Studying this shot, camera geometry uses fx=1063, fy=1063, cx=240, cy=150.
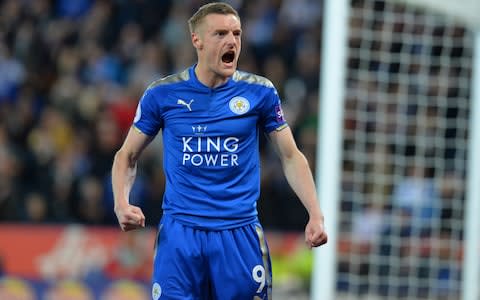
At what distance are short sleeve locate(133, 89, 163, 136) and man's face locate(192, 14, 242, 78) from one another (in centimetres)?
33

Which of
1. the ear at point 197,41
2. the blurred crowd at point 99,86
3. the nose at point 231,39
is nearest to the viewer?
the nose at point 231,39

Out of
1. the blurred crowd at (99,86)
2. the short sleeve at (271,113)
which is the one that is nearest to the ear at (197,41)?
the short sleeve at (271,113)

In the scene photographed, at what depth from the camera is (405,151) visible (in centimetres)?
988

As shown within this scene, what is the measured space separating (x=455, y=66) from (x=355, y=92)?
3.43 feet

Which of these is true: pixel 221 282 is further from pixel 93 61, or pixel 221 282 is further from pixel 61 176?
pixel 93 61

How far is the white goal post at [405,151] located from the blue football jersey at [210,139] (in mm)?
4290

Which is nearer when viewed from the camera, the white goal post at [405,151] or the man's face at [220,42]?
the man's face at [220,42]

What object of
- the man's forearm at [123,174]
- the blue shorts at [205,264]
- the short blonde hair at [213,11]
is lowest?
the blue shorts at [205,264]

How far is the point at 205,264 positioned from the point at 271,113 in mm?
835

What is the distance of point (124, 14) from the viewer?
14.5 m

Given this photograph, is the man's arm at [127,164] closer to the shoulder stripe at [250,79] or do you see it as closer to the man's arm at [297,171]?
the shoulder stripe at [250,79]

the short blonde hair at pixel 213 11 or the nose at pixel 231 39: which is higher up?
the short blonde hair at pixel 213 11

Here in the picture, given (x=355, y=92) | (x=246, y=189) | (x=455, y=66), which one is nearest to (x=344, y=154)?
(x=355, y=92)

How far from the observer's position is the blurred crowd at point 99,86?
1195cm
